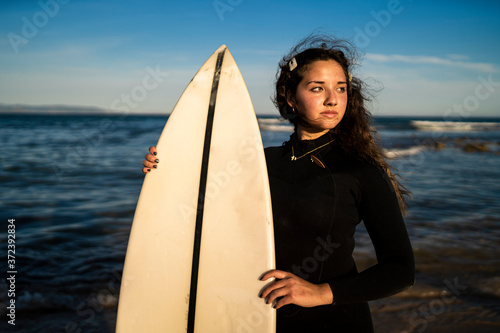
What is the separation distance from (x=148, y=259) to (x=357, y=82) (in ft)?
4.46

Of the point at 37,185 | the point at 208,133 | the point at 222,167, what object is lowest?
the point at 37,185

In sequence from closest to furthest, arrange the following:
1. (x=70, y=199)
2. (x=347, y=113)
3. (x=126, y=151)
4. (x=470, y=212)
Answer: (x=347, y=113)
(x=470, y=212)
(x=70, y=199)
(x=126, y=151)

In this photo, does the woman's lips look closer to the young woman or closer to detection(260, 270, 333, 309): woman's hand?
the young woman

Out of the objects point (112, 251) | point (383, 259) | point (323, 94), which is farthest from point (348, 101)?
point (112, 251)

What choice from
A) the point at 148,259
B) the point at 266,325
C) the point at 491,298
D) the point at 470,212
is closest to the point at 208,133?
the point at 148,259

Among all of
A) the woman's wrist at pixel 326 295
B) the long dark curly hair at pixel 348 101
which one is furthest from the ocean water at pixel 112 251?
the woman's wrist at pixel 326 295

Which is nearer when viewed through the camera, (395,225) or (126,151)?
(395,225)

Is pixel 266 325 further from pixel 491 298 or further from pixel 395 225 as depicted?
pixel 491 298

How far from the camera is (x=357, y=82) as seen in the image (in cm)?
191

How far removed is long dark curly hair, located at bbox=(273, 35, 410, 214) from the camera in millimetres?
1640

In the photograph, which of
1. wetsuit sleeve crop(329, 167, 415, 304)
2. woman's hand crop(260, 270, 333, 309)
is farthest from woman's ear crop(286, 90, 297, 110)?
woman's hand crop(260, 270, 333, 309)

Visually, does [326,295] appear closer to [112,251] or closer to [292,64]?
[292,64]

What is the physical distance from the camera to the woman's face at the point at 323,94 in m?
1.62

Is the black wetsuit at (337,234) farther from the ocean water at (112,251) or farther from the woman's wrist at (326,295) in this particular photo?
the ocean water at (112,251)
